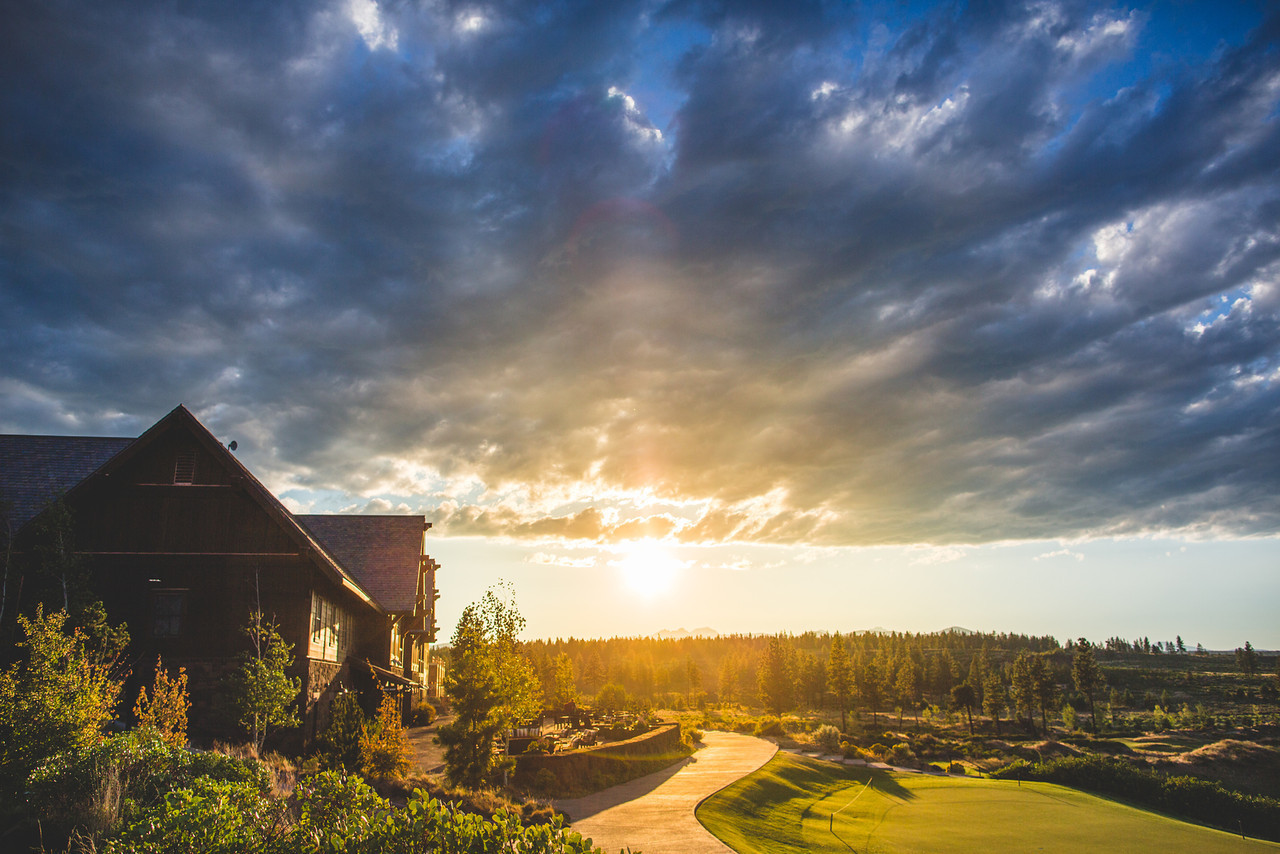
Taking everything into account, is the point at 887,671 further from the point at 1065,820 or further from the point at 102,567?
the point at 102,567

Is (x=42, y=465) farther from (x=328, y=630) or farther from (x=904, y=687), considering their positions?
(x=904, y=687)

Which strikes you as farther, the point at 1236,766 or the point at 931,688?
the point at 931,688

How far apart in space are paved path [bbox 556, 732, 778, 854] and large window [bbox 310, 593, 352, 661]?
11450 millimetres

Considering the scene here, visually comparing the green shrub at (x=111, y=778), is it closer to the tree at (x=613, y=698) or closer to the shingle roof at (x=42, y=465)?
the shingle roof at (x=42, y=465)

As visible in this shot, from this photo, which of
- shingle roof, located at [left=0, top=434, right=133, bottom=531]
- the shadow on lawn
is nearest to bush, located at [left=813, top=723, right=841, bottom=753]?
the shadow on lawn

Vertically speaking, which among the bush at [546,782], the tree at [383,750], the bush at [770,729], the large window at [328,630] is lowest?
the bush at [770,729]

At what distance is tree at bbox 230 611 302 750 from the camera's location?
2202 centimetres

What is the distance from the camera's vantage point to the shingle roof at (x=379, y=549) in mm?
36812

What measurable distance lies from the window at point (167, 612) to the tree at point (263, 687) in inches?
117

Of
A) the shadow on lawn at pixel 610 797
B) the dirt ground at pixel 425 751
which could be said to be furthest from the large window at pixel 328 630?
the shadow on lawn at pixel 610 797

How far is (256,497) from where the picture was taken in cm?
2572

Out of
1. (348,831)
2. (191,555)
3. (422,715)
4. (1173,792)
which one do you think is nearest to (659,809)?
(191,555)

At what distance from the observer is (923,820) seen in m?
29.5

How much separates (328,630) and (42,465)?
46.8 feet
